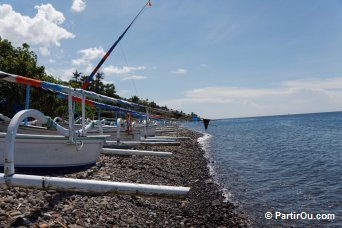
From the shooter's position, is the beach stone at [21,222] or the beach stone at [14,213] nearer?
the beach stone at [21,222]

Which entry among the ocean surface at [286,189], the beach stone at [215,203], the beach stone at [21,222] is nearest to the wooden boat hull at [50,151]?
the beach stone at [21,222]

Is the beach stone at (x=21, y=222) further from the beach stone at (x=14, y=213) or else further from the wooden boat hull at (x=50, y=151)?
the wooden boat hull at (x=50, y=151)

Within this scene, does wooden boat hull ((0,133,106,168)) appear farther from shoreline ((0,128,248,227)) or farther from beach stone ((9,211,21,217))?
beach stone ((9,211,21,217))

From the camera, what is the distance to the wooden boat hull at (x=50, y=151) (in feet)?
27.8

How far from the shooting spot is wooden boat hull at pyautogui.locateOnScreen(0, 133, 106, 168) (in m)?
8.47

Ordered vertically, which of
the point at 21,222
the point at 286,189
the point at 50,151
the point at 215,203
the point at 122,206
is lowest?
the point at 286,189

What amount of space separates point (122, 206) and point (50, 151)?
2.68 metres

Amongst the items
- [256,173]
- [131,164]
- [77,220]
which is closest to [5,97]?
[131,164]

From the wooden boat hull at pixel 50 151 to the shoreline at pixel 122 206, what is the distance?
468mm

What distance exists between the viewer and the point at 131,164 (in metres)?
14.0

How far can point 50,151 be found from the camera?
9008mm

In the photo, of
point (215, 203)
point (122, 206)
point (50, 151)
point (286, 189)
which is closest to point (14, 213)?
point (122, 206)

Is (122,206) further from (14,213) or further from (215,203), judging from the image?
(215,203)

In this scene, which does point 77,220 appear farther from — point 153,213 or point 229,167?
point 229,167
